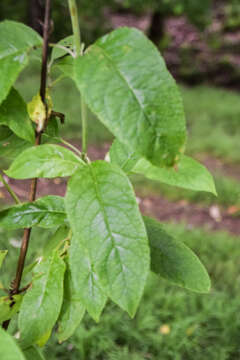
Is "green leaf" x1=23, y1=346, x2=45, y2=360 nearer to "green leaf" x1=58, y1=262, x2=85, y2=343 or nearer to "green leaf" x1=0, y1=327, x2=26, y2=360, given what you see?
"green leaf" x1=58, y1=262, x2=85, y2=343

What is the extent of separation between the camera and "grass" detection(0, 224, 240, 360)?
1722mm

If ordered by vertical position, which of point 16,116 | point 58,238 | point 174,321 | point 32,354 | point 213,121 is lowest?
point 213,121

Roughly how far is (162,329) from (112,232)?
160cm

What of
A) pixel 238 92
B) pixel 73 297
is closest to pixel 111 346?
pixel 73 297

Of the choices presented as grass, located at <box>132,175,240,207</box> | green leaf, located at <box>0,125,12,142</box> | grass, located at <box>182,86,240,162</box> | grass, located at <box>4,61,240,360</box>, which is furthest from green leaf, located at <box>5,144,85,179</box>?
grass, located at <box>182,86,240,162</box>

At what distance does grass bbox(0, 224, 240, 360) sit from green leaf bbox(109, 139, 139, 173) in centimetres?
125

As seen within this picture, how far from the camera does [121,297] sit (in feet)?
1.36

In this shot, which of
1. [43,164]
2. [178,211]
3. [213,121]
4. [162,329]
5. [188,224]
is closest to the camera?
[43,164]

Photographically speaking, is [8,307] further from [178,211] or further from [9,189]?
[178,211]

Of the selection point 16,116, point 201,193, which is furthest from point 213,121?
point 16,116

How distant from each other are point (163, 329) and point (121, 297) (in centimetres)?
159

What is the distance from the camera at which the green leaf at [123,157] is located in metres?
0.58

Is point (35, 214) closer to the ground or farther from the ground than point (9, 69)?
closer to the ground

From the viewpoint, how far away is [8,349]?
0.35m
